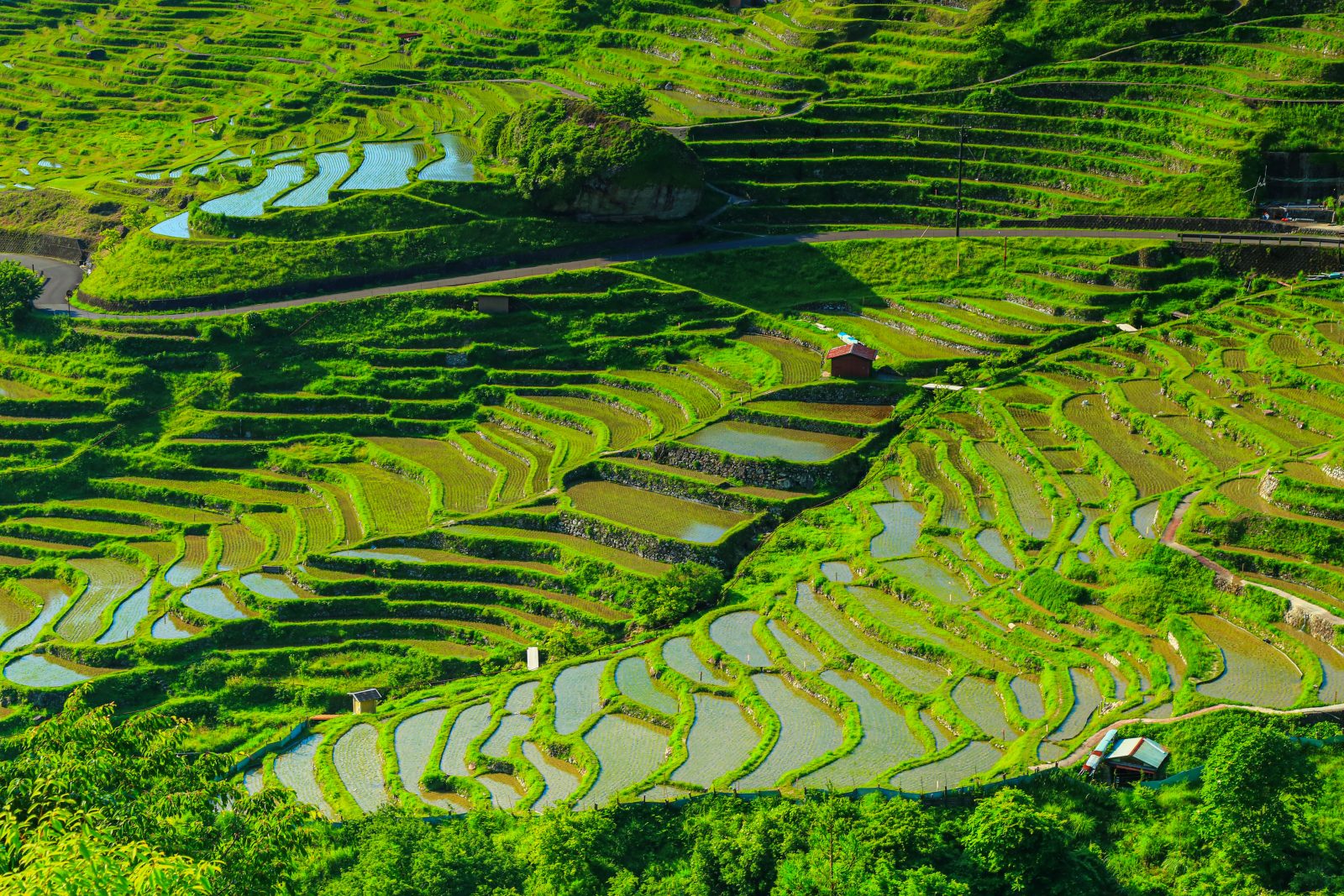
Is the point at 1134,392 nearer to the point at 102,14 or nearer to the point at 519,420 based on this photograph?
the point at 519,420

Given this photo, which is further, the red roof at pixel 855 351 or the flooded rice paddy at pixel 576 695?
the red roof at pixel 855 351

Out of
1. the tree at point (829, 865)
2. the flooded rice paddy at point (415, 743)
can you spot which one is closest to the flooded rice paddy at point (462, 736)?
the flooded rice paddy at point (415, 743)

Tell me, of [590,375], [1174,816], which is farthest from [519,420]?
[1174,816]

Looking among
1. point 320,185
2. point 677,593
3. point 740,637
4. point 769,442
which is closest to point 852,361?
point 769,442

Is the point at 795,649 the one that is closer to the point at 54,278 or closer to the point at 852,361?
the point at 852,361

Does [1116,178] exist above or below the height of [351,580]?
above

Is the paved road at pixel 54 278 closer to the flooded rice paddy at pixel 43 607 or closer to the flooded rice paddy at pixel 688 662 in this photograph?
the flooded rice paddy at pixel 43 607

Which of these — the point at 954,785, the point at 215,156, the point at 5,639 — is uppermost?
the point at 215,156
